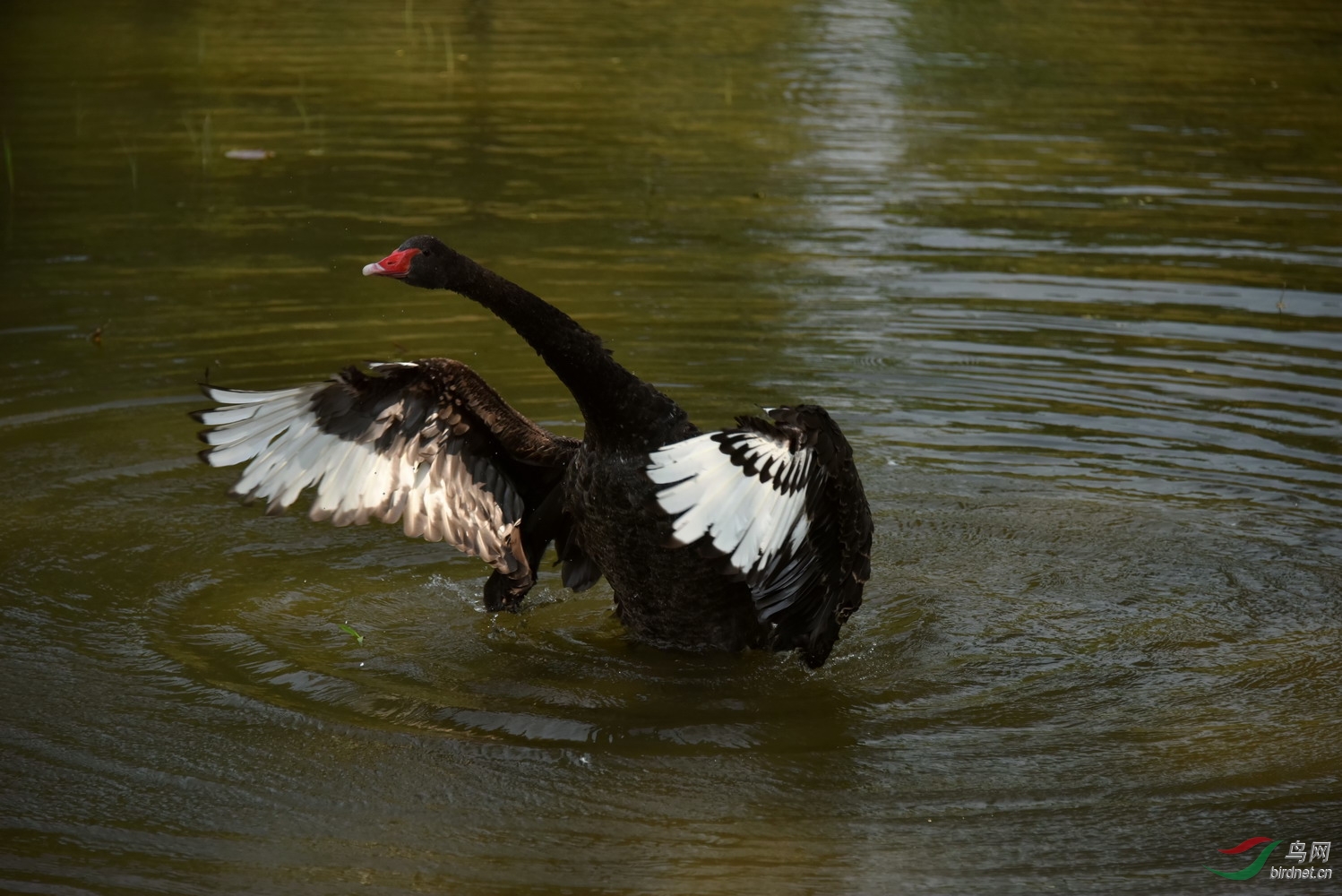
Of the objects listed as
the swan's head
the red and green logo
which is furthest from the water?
the swan's head

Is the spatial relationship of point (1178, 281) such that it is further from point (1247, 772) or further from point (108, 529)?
point (108, 529)

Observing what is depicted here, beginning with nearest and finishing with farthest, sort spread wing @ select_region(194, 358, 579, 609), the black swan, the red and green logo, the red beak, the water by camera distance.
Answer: the red and green logo, the water, the black swan, the red beak, spread wing @ select_region(194, 358, 579, 609)

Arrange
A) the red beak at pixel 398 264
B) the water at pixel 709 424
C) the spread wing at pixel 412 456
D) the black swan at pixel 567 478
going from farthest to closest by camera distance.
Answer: the spread wing at pixel 412 456
the red beak at pixel 398 264
the black swan at pixel 567 478
the water at pixel 709 424

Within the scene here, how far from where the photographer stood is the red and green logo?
404 centimetres

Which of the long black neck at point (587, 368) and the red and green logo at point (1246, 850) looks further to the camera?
the long black neck at point (587, 368)

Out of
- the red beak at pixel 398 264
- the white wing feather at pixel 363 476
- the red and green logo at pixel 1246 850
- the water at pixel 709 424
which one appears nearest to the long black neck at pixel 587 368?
the red beak at pixel 398 264

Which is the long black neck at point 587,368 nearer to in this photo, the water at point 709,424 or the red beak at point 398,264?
the red beak at point 398,264

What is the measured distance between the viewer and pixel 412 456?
561 cm

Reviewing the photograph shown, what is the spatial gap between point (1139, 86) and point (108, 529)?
1268 centimetres

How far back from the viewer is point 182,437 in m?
7.34

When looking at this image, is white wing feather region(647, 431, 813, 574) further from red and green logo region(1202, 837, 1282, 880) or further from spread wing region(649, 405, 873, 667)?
red and green logo region(1202, 837, 1282, 880)

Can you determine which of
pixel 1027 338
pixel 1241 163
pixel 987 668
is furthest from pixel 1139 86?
pixel 987 668

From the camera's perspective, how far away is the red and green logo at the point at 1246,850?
13.3 ft

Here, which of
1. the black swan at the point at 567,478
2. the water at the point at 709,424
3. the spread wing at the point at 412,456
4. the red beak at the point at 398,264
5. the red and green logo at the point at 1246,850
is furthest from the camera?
the spread wing at the point at 412,456
